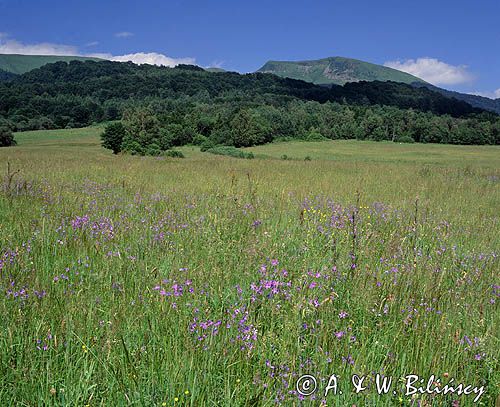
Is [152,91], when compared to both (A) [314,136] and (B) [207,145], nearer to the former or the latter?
(A) [314,136]

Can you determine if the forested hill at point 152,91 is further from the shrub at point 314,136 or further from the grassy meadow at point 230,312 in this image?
the grassy meadow at point 230,312

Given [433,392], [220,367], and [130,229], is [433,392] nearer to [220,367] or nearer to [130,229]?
[220,367]

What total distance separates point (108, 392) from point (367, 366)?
1477 mm

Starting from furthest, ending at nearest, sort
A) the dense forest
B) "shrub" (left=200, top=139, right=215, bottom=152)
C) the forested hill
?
1. the forested hill
2. the dense forest
3. "shrub" (left=200, top=139, right=215, bottom=152)

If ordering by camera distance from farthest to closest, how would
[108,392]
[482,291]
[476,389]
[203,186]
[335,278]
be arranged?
1. [203,186]
2. [482,291]
3. [335,278]
4. [476,389]
5. [108,392]

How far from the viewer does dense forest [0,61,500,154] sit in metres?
74.2

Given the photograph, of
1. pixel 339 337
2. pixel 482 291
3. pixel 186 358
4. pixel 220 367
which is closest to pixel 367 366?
pixel 339 337

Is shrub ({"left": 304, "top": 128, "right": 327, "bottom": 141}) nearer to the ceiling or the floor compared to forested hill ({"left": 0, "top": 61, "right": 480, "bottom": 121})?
nearer to the floor

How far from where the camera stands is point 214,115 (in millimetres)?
89062

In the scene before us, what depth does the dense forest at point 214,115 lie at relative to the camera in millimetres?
74250

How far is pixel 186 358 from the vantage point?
2240 mm

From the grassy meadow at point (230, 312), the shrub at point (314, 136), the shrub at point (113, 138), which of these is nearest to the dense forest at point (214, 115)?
the shrub at point (113, 138)

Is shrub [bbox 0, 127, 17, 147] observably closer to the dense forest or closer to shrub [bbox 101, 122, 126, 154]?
the dense forest

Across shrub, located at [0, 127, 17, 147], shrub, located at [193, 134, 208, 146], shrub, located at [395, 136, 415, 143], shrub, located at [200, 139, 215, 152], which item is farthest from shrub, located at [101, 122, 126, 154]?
shrub, located at [395, 136, 415, 143]
